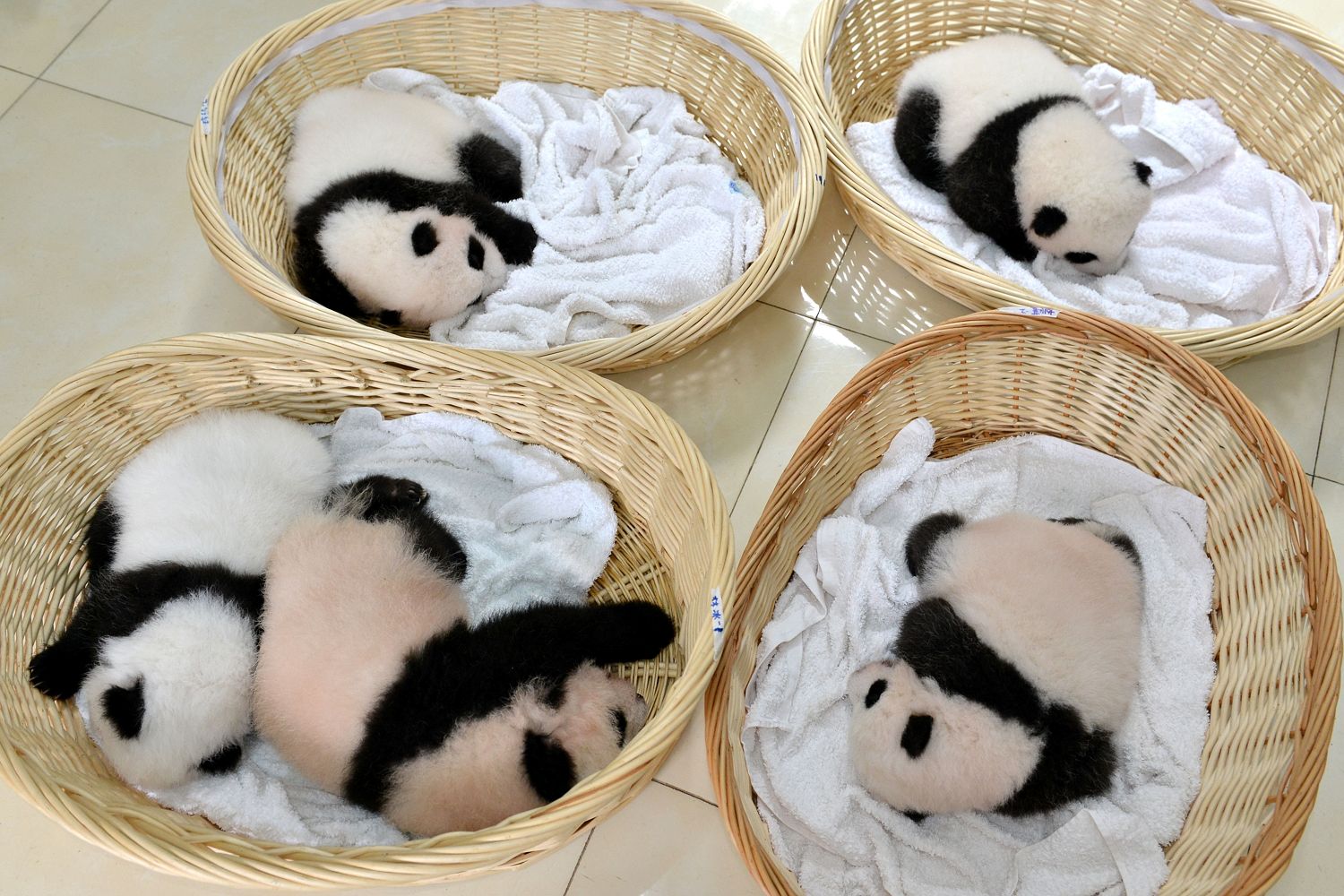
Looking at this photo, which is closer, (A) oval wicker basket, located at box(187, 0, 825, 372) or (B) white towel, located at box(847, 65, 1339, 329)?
(A) oval wicker basket, located at box(187, 0, 825, 372)

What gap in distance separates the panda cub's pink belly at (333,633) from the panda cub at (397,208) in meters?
0.51

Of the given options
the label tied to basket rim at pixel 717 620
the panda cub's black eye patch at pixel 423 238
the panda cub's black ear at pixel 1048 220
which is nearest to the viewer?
the label tied to basket rim at pixel 717 620

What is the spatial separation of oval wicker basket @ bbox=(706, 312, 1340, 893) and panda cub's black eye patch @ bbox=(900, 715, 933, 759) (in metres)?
0.22

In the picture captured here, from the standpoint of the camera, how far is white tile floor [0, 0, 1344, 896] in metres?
1.44

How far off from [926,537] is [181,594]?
1.06 m

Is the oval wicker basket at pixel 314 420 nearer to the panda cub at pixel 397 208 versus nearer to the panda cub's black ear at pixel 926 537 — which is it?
the panda cub at pixel 397 208

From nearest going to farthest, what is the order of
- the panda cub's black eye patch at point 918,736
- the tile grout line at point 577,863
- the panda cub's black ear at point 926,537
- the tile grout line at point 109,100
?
the panda cub's black eye patch at point 918,736 → the tile grout line at point 577,863 → the panda cub's black ear at point 926,537 → the tile grout line at point 109,100

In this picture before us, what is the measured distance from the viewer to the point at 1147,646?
149cm

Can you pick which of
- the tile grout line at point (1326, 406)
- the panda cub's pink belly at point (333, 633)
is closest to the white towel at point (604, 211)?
the panda cub's pink belly at point (333, 633)

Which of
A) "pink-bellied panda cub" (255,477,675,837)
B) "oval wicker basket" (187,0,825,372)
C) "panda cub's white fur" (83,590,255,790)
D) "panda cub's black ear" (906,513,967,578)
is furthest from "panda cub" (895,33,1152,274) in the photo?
"panda cub's white fur" (83,590,255,790)

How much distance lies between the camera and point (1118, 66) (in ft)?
7.27

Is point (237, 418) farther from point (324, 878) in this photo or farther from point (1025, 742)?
point (1025, 742)

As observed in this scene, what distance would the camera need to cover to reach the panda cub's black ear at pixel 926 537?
1530 millimetres

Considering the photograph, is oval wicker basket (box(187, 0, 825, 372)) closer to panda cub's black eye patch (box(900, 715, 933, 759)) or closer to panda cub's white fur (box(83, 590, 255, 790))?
panda cub's white fur (box(83, 590, 255, 790))
